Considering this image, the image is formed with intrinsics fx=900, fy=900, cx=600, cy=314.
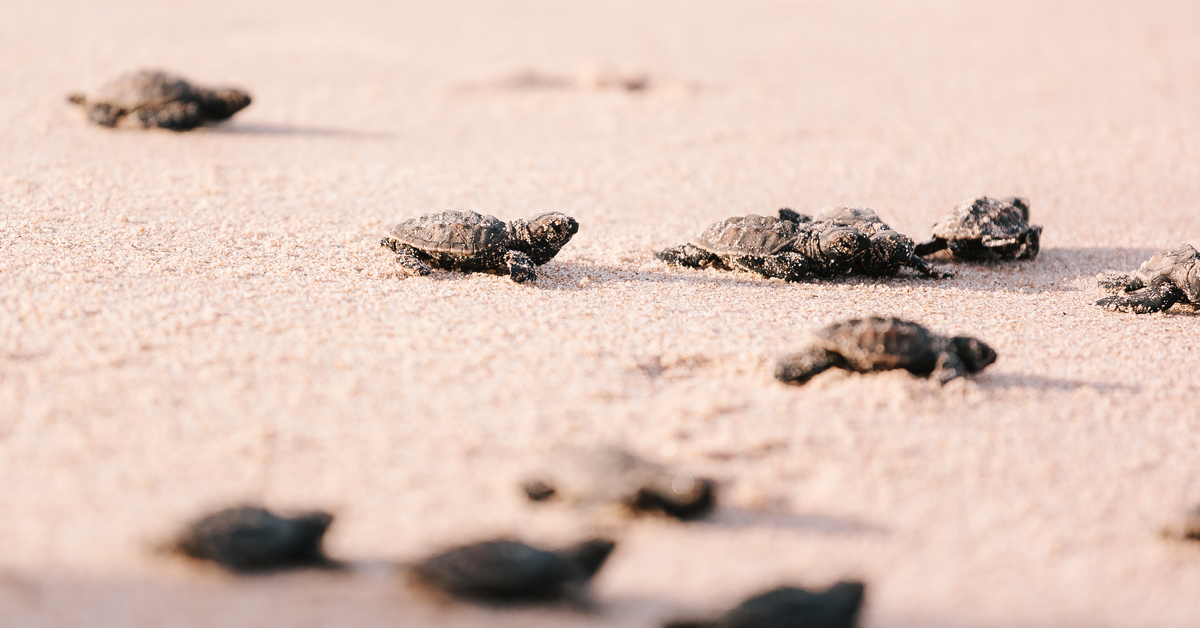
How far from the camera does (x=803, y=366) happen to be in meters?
3.31

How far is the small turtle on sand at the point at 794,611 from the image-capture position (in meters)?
2.15

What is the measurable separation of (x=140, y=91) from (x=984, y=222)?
20.8ft

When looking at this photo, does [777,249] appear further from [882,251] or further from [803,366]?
[803,366]

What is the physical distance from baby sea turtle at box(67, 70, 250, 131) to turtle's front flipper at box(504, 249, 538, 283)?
4.11 metres

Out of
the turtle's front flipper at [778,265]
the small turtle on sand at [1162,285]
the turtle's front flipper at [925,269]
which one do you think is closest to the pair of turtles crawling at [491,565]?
the turtle's front flipper at [778,265]

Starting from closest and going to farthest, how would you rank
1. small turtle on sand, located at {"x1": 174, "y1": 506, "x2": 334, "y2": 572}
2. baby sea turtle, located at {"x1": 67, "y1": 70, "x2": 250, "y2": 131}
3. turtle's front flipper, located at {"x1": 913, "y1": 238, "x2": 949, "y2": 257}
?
1. small turtle on sand, located at {"x1": 174, "y1": 506, "x2": 334, "y2": 572}
2. turtle's front flipper, located at {"x1": 913, "y1": 238, "x2": 949, "y2": 257}
3. baby sea turtle, located at {"x1": 67, "y1": 70, "x2": 250, "y2": 131}

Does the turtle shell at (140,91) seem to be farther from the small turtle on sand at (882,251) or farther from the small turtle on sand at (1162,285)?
the small turtle on sand at (1162,285)

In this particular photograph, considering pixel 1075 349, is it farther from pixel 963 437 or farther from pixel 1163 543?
pixel 1163 543

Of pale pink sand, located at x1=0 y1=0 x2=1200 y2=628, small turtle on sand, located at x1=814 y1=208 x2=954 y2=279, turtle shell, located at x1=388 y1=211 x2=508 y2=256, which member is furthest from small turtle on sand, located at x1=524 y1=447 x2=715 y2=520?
small turtle on sand, located at x1=814 y1=208 x2=954 y2=279

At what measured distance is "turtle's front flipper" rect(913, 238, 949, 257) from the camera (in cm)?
530

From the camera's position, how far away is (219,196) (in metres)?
5.68

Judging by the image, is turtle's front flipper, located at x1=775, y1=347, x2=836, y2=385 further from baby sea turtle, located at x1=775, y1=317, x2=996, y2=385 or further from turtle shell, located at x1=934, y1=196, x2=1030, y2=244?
turtle shell, located at x1=934, y1=196, x2=1030, y2=244

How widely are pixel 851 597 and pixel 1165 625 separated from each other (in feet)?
2.77

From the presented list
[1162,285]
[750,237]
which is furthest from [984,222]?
[750,237]
